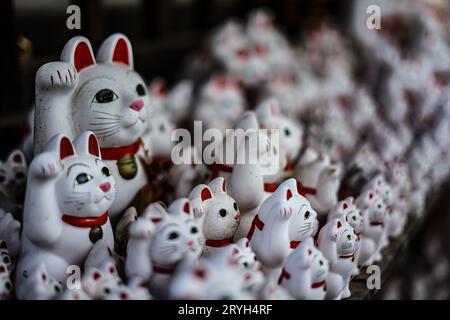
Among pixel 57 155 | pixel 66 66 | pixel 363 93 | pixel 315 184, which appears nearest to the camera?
pixel 57 155

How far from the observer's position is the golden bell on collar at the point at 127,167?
51.2 inches

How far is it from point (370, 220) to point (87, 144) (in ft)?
2.17

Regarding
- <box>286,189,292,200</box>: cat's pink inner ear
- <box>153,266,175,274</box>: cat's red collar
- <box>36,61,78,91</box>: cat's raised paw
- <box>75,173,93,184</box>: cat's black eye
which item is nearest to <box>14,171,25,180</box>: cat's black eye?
<box>36,61,78,91</box>: cat's raised paw

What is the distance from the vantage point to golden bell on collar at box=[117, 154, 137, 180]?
51.2 inches

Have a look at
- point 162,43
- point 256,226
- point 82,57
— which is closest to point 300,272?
point 256,226

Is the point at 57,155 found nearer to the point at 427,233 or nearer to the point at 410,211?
the point at 410,211

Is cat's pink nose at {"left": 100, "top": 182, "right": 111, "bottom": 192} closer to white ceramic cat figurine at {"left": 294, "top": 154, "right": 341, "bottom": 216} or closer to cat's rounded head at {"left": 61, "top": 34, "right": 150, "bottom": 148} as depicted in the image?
cat's rounded head at {"left": 61, "top": 34, "right": 150, "bottom": 148}

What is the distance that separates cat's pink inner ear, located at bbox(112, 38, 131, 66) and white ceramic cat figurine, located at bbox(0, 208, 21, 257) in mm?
417

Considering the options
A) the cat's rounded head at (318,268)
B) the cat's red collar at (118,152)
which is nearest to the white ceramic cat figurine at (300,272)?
the cat's rounded head at (318,268)

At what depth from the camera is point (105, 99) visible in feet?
4.07

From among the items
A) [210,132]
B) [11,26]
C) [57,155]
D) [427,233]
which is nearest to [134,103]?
[57,155]

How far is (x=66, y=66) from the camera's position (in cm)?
118

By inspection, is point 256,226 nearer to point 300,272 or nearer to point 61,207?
point 300,272
